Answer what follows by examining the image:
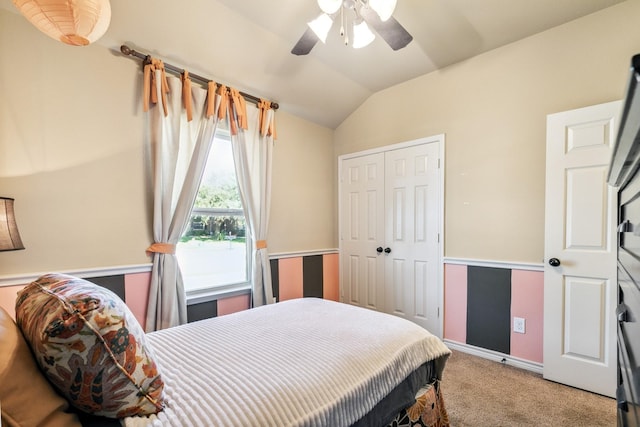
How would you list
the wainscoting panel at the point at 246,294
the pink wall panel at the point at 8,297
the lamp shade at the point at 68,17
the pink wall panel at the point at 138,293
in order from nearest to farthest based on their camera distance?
the lamp shade at the point at 68,17, the pink wall panel at the point at 8,297, the wainscoting panel at the point at 246,294, the pink wall panel at the point at 138,293

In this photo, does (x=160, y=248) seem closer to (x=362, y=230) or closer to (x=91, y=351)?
(x=91, y=351)

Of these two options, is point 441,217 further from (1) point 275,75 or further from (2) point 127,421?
(2) point 127,421

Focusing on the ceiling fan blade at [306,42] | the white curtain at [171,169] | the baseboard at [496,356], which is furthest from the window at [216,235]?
the baseboard at [496,356]

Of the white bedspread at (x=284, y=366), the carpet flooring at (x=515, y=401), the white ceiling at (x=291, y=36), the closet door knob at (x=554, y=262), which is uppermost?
the white ceiling at (x=291, y=36)

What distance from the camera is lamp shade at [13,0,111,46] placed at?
1.14 m

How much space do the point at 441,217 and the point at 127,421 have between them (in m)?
2.77

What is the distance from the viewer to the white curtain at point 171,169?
213cm

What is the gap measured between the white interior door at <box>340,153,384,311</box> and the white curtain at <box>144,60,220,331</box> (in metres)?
1.85

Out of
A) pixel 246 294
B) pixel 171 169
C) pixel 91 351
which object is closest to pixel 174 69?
pixel 171 169

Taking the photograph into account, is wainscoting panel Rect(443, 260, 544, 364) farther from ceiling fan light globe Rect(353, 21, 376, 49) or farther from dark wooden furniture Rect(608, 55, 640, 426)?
ceiling fan light globe Rect(353, 21, 376, 49)

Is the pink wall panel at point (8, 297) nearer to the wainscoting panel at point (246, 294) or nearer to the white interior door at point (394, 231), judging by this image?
the wainscoting panel at point (246, 294)

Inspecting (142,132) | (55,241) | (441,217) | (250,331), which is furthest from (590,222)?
(55,241)

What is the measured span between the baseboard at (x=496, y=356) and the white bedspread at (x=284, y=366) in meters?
1.51

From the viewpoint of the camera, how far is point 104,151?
1978 mm
